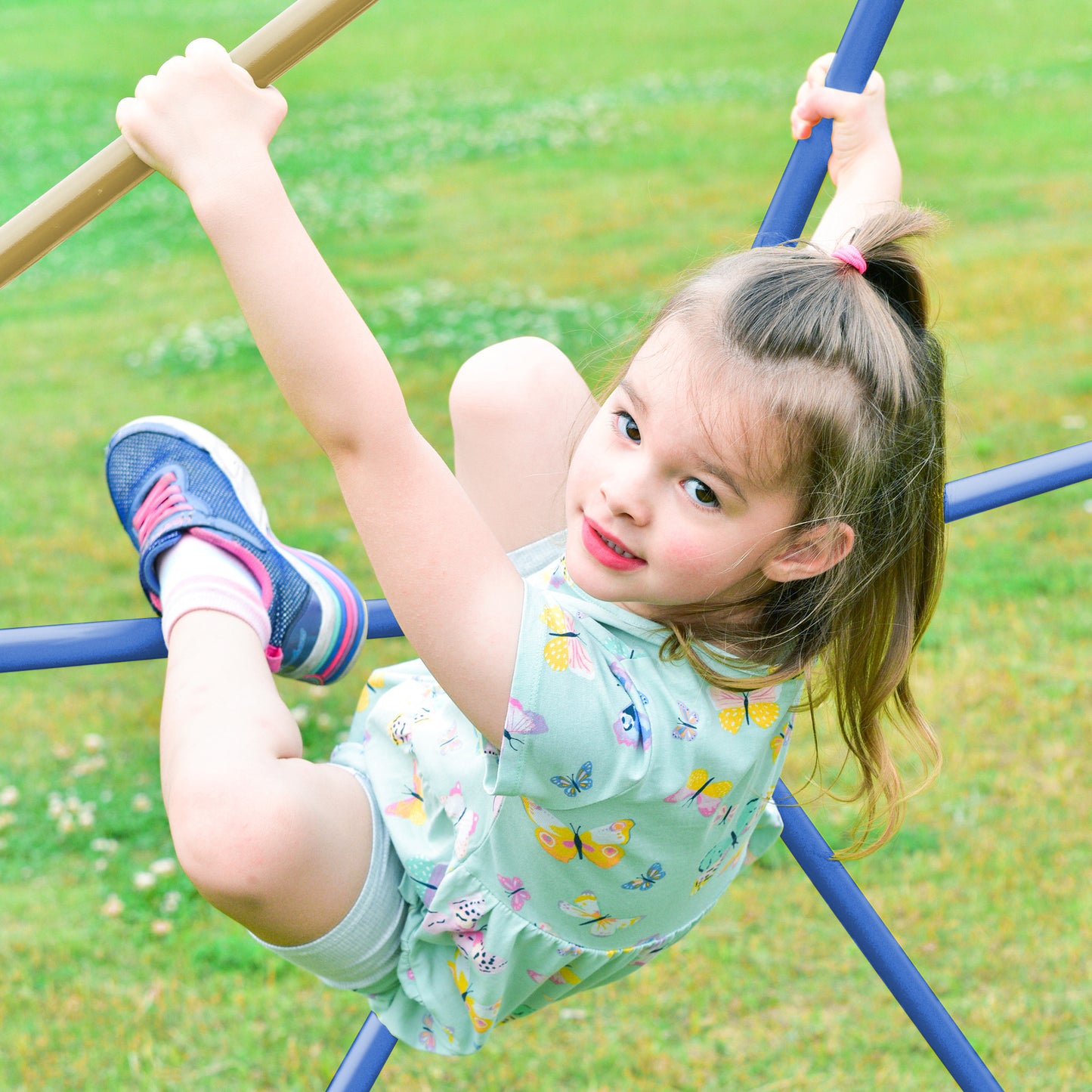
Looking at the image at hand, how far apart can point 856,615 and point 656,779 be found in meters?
0.25

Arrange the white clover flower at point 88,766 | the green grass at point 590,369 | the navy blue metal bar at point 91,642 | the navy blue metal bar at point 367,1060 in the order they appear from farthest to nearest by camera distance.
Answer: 1. the white clover flower at point 88,766
2. the green grass at point 590,369
3. the navy blue metal bar at point 367,1060
4. the navy blue metal bar at point 91,642

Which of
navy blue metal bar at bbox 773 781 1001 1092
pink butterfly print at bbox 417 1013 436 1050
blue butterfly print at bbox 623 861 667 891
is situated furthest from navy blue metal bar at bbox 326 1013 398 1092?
navy blue metal bar at bbox 773 781 1001 1092

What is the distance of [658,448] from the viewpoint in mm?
1015

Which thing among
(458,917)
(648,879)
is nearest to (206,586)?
(458,917)

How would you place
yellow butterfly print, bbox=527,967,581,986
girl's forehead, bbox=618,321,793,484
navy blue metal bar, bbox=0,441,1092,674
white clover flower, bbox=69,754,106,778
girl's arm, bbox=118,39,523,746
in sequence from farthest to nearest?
white clover flower, bbox=69,754,106,778
yellow butterfly print, bbox=527,967,581,986
navy blue metal bar, bbox=0,441,1092,674
girl's forehead, bbox=618,321,793,484
girl's arm, bbox=118,39,523,746

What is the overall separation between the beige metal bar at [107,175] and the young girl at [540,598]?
0.02 metres

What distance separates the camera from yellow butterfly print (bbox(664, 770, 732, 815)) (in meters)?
1.07

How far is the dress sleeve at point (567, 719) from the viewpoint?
95 cm

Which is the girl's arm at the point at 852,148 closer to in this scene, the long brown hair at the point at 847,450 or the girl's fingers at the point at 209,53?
the long brown hair at the point at 847,450

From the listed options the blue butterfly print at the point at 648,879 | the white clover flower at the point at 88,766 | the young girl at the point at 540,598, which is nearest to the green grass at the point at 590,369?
the white clover flower at the point at 88,766

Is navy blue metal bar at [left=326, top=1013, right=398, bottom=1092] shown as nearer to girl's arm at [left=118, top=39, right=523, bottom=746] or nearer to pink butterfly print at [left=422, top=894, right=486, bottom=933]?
pink butterfly print at [left=422, top=894, right=486, bottom=933]

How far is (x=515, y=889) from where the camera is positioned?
1195 mm

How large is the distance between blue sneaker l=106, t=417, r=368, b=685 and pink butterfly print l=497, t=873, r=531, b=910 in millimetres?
318

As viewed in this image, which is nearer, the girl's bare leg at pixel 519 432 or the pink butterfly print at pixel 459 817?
the pink butterfly print at pixel 459 817
